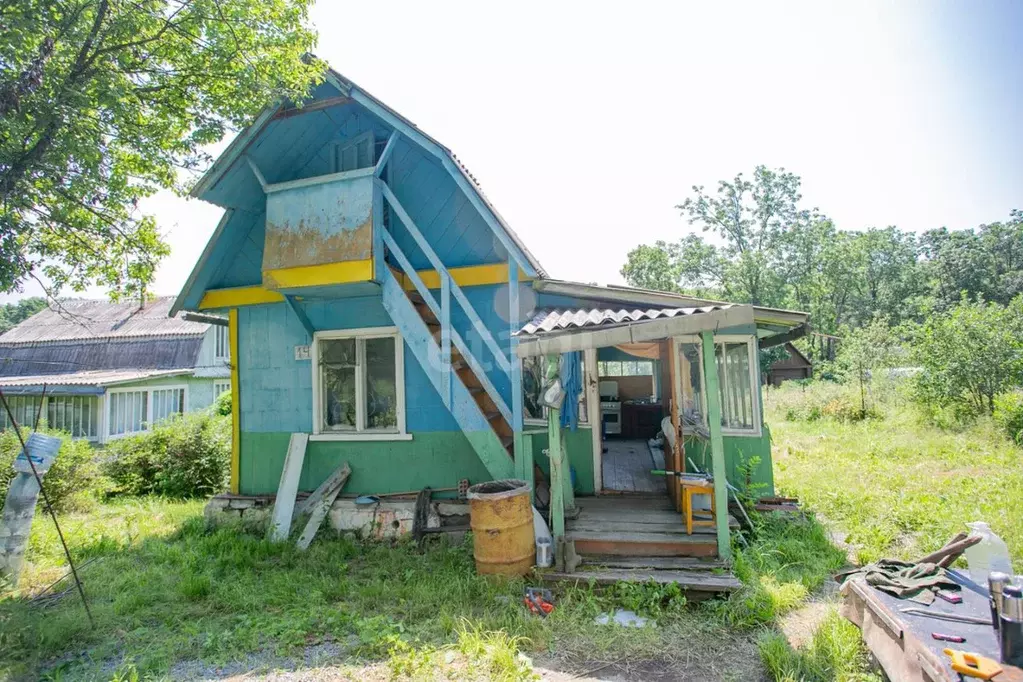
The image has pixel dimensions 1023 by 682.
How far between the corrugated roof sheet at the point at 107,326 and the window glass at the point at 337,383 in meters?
13.9

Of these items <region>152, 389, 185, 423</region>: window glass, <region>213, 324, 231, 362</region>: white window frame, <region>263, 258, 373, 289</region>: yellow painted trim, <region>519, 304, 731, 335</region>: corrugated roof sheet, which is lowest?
<region>152, 389, 185, 423</region>: window glass

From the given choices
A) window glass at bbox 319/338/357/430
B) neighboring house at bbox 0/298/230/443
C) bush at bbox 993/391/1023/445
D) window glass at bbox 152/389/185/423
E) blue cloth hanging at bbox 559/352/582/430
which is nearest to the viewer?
blue cloth hanging at bbox 559/352/582/430

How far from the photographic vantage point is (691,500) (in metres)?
5.46

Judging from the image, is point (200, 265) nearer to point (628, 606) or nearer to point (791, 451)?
point (628, 606)

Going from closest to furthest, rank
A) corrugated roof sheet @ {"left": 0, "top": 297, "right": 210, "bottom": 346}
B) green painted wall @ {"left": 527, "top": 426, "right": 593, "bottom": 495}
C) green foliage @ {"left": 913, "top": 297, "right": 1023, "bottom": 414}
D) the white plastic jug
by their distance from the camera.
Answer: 1. the white plastic jug
2. green painted wall @ {"left": 527, "top": 426, "right": 593, "bottom": 495}
3. green foliage @ {"left": 913, "top": 297, "right": 1023, "bottom": 414}
4. corrugated roof sheet @ {"left": 0, "top": 297, "right": 210, "bottom": 346}

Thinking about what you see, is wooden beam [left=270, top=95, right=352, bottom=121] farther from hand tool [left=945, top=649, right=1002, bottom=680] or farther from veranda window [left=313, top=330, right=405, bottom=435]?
hand tool [left=945, top=649, right=1002, bottom=680]

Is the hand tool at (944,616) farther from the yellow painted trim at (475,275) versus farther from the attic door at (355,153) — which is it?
the attic door at (355,153)

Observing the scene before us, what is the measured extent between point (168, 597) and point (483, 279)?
479 centimetres

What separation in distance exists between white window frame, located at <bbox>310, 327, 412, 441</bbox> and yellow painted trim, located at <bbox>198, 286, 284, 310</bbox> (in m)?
0.97

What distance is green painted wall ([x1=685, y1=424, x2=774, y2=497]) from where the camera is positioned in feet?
22.3

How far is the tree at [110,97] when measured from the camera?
214 inches

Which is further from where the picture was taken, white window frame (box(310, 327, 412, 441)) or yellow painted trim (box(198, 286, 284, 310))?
yellow painted trim (box(198, 286, 284, 310))

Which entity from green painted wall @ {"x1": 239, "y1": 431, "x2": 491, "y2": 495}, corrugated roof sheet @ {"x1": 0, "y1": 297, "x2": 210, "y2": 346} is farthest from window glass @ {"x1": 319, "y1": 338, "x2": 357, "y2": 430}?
corrugated roof sheet @ {"x1": 0, "y1": 297, "x2": 210, "y2": 346}

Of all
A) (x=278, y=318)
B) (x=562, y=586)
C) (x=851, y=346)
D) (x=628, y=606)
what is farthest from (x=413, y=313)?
(x=851, y=346)
